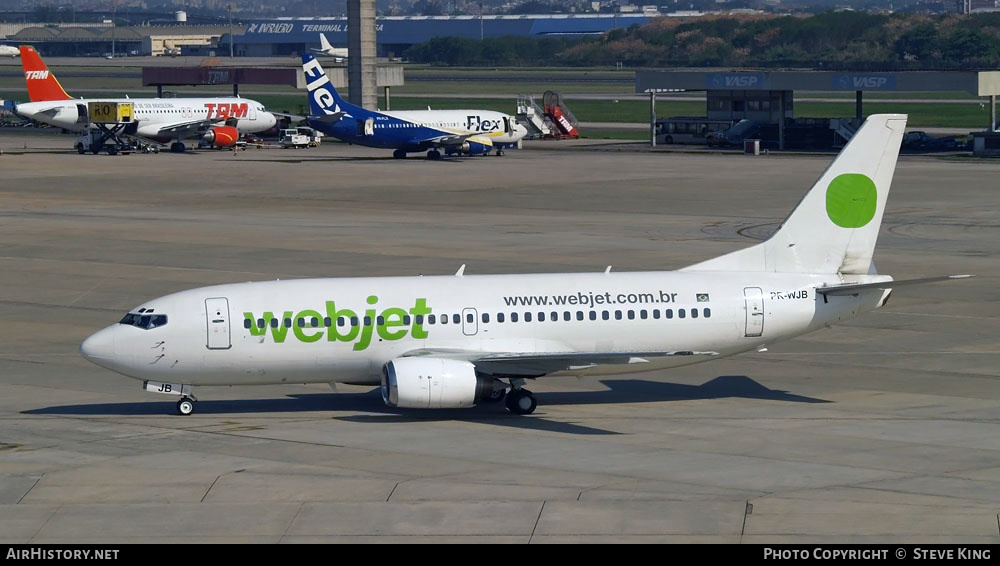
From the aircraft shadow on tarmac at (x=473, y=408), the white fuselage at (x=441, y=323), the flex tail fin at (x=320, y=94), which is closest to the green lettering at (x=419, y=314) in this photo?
the white fuselage at (x=441, y=323)

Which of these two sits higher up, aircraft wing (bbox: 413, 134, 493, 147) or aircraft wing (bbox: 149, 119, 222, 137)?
aircraft wing (bbox: 149, 119, 222, 137)

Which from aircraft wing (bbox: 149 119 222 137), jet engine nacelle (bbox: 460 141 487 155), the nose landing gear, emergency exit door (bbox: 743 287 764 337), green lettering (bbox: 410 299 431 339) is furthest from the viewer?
aircraft wing (bbox: 149 119 222 137)

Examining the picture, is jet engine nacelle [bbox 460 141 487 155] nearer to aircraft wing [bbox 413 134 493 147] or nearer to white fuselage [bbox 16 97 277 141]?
aircraft wing [bbox 413 134 493 147]

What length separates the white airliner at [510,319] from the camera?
3453 centimetres

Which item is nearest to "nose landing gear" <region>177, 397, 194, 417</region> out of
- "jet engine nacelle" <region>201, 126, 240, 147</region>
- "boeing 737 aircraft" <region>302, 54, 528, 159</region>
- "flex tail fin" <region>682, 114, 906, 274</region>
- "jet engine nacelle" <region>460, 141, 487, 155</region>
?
"flex tail fin" <region>682, 114, 906, 274</region>

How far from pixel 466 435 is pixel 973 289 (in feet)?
94.0

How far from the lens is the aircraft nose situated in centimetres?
3456

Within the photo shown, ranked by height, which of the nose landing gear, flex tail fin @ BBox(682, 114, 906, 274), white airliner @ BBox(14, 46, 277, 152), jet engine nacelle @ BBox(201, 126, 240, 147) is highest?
white airliner @ BBox(14, 46, 277, 152)

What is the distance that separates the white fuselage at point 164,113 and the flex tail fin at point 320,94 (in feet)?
50.9

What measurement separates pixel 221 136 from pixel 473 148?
2560cm

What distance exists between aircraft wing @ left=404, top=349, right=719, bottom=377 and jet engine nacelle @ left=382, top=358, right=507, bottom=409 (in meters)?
0.55

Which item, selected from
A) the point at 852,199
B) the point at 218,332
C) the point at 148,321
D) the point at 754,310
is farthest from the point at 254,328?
the point at 852,199

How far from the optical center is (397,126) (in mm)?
122375
